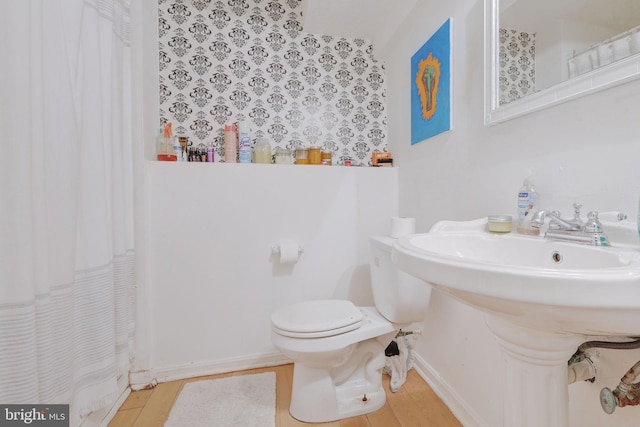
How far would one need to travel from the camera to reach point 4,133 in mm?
597

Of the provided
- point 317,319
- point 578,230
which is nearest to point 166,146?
point 317,319

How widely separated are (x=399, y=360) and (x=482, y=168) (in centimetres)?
105

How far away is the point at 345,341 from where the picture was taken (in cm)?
115

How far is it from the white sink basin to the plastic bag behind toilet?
1036 mm

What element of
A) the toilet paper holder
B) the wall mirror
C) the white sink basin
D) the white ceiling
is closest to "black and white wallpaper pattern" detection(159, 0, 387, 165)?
the white ceiling

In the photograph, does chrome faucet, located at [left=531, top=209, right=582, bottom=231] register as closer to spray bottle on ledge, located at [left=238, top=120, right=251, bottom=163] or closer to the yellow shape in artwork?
the yellow shape in artwork

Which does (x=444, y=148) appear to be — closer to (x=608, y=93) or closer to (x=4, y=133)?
(x=608, y=93)

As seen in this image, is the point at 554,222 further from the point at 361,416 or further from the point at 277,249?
the point at 277,249

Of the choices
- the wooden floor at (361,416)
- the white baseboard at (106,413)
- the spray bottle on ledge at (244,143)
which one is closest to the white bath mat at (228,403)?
the wooden floor at (361,416)

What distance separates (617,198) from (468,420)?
1.02 meters

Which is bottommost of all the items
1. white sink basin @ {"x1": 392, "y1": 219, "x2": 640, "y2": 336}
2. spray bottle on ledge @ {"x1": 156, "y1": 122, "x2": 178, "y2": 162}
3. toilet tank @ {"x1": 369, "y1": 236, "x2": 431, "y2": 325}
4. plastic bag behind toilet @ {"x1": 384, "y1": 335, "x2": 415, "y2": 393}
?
plastic bag behind toilet @ {"x1": 384, "y1": 335, "x2": 415, "y2": 393}

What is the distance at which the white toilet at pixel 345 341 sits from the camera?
3.72 feet

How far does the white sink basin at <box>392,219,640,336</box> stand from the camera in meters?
0.38

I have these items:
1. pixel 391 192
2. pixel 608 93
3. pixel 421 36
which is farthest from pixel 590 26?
pixel 391 192
